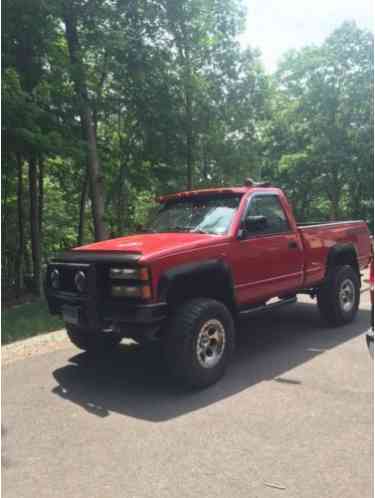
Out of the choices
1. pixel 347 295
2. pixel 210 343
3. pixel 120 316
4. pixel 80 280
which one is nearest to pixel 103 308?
pixel 120 316

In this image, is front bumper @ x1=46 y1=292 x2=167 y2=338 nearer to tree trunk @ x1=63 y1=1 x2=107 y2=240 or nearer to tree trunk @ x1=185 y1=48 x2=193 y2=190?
tree trunk @ x1=63 y1=1 x2=107 y2=240

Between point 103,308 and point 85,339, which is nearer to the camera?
point 103,308

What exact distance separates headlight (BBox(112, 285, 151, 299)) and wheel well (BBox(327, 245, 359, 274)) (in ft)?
11.5

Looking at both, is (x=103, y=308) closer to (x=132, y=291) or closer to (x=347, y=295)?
(x=132, y=291)

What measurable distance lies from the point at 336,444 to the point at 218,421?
0.97 meters

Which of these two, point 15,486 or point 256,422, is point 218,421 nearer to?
point 256,422

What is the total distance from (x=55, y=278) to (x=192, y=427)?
2439 mm

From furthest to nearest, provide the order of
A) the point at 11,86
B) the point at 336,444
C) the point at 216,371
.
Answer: the point at 11,86, the point at 216,371, the point at 336,444

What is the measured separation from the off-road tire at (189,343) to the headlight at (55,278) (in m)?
1.48

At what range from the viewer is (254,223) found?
538cm

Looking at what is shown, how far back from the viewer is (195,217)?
576cm

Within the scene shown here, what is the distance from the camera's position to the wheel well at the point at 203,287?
4750 mm

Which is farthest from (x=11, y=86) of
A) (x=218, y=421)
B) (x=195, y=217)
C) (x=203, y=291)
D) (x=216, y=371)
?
(x=218, y=421)

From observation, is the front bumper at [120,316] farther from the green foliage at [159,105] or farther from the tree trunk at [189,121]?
the tree trunk at [189,121]
